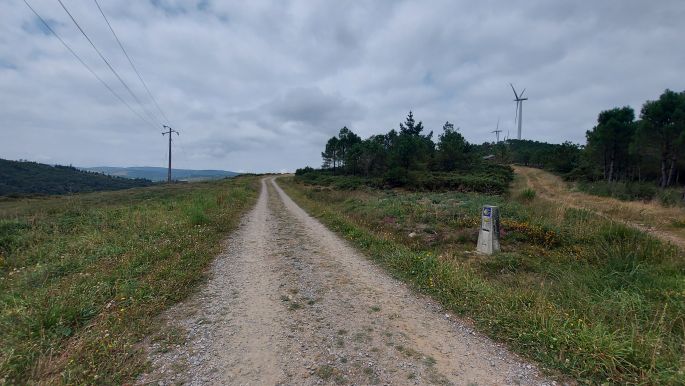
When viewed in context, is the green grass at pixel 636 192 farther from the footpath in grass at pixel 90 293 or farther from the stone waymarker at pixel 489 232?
the footpath in grass at pixel 90 293

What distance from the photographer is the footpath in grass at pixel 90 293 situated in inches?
132

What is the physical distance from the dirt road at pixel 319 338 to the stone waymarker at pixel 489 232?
3.75 metres

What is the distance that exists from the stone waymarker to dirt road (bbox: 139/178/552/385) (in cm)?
375

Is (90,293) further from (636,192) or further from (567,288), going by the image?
(636,192)

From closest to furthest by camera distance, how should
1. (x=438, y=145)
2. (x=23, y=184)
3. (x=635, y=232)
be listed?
(x=635, y=232) → (x=438, y=145) → (x=23, y=184)

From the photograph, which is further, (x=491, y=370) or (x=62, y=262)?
(x=62, y=262)

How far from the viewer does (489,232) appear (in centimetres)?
877

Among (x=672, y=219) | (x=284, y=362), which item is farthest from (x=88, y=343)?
(x=672, y=219)

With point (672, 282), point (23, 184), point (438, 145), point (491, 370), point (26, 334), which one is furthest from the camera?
point (23, 184)

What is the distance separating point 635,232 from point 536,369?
28.0 feet

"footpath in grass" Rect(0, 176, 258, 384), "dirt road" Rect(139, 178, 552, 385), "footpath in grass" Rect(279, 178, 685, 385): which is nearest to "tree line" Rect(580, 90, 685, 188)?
"footpath in grass" Rect(279, 178, 685, 385)

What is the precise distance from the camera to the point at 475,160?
6175 cm

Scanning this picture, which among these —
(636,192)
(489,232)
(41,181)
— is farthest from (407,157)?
(41,181)

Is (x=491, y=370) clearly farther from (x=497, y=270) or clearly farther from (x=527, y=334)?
(x=497, y=270)
